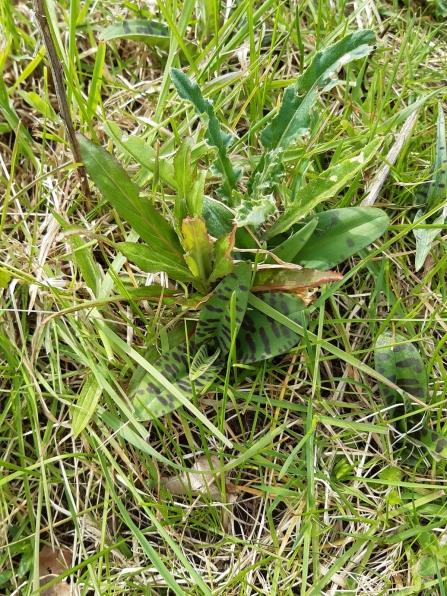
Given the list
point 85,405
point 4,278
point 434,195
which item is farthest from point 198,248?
point 434,195

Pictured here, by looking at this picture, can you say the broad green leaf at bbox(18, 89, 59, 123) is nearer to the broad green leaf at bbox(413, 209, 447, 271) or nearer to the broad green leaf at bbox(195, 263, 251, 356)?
the broad green leaf at bbox(195, 263, 251, 356)

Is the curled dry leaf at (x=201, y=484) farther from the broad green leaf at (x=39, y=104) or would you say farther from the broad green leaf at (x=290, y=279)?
the broad green leaf at (x=39, y=104)

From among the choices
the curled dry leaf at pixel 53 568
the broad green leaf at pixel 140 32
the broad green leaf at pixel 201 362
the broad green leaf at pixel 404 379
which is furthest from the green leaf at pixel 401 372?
the broad green leaf at pixel 140 32

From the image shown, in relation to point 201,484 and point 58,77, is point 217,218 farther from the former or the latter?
point 201,484

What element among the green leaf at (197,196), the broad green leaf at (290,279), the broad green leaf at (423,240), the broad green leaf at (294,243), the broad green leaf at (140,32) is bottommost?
the broad green leaf at (423,240)

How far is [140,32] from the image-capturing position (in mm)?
1812

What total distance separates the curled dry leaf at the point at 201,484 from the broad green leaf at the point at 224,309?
0.30 metres

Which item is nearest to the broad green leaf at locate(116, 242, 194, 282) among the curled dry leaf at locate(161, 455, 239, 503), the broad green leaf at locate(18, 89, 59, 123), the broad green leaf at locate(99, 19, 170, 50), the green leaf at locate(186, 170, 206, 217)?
the green leaf at locate(186, 170, 206, 217)

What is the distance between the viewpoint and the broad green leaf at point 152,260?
4.64 feet

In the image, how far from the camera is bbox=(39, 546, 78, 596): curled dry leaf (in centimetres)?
153

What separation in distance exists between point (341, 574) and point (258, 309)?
706 mm

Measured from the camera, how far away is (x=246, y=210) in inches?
55.2

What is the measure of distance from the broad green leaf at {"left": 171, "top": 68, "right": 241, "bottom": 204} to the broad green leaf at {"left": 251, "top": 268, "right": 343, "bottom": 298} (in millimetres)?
247

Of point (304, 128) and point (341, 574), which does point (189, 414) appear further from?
point (304, 128)
